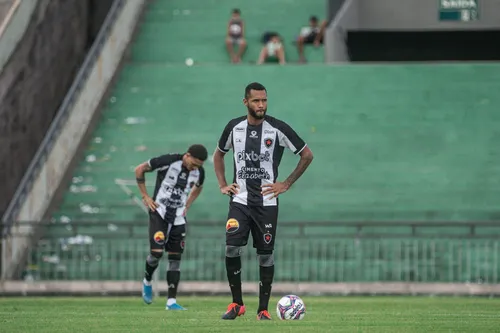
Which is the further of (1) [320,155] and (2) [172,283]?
(1) [320,155]

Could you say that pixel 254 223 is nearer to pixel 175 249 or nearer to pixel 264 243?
pixel 264 243

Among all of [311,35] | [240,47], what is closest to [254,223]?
[240,47]

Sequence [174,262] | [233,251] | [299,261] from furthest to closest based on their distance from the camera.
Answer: [299,261], [174,262], [233,251]

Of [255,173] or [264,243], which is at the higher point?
[255,173]

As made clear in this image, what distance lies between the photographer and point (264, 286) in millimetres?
15312

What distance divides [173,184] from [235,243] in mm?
4696

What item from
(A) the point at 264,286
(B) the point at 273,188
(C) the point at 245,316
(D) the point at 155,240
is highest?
(B) the point at 273,188

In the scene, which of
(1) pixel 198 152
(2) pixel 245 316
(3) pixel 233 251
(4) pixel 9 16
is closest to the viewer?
(3) pixel 233 251

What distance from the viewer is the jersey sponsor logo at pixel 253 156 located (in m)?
15.2

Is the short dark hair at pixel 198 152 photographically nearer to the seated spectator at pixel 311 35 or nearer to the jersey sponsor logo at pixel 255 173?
the jersey sponsor logo at pixel 255 173

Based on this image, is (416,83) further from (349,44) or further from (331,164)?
(349,44)

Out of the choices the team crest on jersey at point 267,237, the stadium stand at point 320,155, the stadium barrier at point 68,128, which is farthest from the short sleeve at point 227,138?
the stadium barrier at point 68,128

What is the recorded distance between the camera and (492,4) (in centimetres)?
3659

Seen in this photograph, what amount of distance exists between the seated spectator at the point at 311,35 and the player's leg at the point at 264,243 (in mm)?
19724
